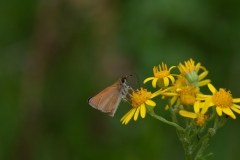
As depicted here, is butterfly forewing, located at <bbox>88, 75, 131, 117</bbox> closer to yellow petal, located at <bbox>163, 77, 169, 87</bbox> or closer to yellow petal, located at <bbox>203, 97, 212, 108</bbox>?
yellow petal, located at <bbox>163, 77, 169, 87</bbox>

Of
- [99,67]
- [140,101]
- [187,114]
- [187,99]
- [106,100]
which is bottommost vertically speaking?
[187,114]

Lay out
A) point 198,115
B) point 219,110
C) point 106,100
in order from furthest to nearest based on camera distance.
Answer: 1. point 106,100
2. point 219,110
3. point 198,115

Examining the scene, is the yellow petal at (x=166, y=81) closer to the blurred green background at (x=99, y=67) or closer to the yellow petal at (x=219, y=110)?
the yellow petal at (x=219, y=110)

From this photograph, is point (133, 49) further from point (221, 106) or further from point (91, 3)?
point (221, 106)

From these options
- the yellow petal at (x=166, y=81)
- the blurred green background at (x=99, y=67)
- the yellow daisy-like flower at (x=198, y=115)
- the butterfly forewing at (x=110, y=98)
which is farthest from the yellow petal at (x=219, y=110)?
the blurred green background at (x=99, y=67)

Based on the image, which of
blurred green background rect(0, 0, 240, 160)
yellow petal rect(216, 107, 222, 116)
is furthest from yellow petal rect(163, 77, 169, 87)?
blurred green background rect(0, 0, 240, 160)

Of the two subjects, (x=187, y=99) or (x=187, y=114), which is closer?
(x=187, y=114)

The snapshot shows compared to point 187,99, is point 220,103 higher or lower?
lower

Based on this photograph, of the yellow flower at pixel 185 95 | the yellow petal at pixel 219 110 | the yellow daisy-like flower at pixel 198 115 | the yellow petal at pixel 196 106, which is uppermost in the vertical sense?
the yellow flower at pixel 185 95

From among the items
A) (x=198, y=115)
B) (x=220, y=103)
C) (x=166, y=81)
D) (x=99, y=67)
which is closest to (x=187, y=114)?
(x=198, y=115)

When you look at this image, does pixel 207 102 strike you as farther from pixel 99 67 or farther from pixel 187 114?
pixel 99 67
